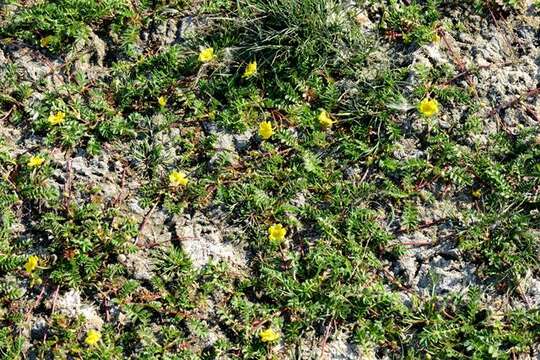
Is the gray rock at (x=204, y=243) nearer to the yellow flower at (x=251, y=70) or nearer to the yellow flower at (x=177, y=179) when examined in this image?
the yellow flower at (x=177, y=179)

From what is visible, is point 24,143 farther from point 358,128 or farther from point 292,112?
point 358,128

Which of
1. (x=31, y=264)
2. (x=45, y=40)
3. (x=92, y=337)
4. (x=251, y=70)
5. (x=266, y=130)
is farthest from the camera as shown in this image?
(x=45, y=40)

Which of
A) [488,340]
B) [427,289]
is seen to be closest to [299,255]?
[427,289]

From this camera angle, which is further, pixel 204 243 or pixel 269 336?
pixel 204 243

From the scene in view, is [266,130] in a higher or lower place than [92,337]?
higher

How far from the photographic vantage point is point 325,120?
161 inches

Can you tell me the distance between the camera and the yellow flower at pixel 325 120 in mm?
4096

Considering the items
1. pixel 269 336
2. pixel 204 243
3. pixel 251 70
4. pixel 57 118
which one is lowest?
pixel 269 336

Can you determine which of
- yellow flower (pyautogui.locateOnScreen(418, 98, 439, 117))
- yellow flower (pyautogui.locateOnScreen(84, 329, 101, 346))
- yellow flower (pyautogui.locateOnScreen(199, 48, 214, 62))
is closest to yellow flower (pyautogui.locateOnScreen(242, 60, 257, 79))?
yellow flower (pyautogui.locateOnScreen(199, 48, 214, 62))

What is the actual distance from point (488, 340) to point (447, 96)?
147cm

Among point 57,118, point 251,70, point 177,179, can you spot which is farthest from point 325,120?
point 57,118

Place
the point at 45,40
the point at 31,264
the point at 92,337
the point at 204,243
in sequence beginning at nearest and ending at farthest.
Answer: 1. the point at 92,337
2. the point at 31,264
3. the point at 204,243
4. the point at 45,40

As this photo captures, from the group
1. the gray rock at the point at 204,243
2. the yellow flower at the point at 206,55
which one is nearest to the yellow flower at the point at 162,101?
the yellow flower at the point at 206,55

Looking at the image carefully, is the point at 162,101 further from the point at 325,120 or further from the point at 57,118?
the point at 325,120
